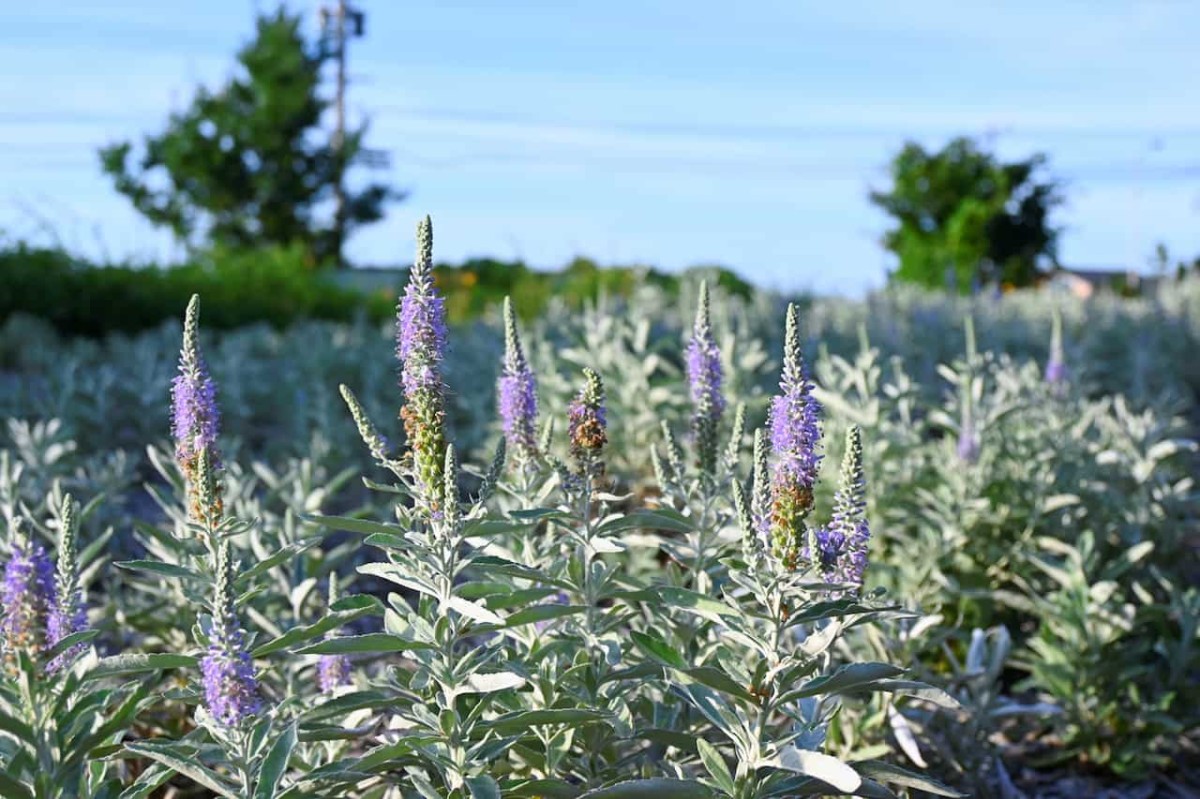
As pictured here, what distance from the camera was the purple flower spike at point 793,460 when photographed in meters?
2.23

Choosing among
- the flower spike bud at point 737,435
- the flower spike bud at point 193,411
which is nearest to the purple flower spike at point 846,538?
the flower spike bud at point 737,435

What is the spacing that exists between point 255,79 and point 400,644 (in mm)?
30708

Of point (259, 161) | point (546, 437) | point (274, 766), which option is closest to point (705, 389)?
point (546, 437)

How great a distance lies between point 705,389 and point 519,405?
0.53 m

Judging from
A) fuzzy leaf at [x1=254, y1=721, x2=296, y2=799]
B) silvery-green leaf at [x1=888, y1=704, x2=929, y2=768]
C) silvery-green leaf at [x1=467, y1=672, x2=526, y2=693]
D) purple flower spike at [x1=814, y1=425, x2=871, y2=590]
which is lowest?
silvery-green leaf at [x1=888, y1=704, x2=929, y2=768]

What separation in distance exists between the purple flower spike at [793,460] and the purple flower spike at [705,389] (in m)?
0.65

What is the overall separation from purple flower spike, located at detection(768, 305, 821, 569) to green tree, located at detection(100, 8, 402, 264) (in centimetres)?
2876

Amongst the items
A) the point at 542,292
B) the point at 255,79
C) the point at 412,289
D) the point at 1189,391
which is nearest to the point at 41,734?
the point at 412,289

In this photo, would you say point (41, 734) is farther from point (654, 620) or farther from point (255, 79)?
point (255, 79)

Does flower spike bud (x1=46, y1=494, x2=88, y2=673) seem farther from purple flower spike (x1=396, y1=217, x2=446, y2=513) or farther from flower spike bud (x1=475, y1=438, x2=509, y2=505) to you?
flower spike bud (x1=475, y1=438, x2=509, y2=505)

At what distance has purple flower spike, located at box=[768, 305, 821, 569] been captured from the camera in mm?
2229

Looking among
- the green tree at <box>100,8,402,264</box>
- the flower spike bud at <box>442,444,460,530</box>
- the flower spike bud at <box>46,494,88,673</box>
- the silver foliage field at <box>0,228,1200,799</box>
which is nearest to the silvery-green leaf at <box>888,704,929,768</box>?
the silver foliage field at <box>0,228,1200,799</box>

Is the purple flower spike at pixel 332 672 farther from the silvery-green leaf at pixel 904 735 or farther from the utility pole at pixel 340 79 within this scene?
the utility pole at pixel 340 79

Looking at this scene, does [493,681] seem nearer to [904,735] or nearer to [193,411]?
[193,411]
